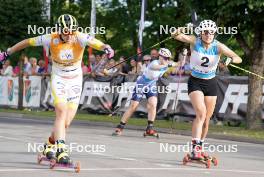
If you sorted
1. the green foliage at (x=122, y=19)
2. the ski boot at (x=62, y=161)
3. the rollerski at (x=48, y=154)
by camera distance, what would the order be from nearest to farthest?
1. the ski boot at (x=62, y=161)
2. the rollerski at (x=48, y=154)
3. the green foliage at (x=122, y=19)

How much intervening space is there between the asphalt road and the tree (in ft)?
9.16

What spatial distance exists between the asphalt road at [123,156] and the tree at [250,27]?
Answer: 279 centimetres

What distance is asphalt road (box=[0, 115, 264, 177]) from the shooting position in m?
10.8

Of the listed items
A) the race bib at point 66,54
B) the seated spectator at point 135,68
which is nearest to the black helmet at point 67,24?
the race bib at point 66,54

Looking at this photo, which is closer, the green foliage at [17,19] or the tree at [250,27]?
the tree at [250,27]

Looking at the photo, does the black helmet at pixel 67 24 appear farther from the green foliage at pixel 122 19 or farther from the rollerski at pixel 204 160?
the green foliage at pixel 122 19

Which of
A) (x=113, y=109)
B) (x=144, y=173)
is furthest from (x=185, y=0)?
(x=144, y=173)

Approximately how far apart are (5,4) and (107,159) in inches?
843

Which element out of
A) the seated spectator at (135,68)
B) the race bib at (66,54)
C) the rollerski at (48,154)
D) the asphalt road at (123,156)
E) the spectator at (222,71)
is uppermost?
the race bib at (66,54)

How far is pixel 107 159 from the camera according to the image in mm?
12320

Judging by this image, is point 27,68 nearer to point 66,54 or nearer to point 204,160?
point 204,160

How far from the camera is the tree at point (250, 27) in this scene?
63.8 ft

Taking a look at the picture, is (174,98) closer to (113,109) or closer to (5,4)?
(113,109)

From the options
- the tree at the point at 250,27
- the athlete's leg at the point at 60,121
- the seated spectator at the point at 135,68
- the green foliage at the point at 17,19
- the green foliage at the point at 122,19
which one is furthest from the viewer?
the green foliage at the point at 17,19
